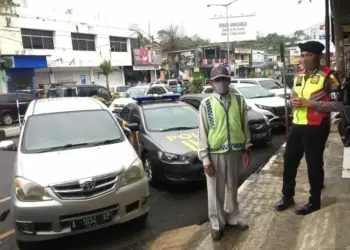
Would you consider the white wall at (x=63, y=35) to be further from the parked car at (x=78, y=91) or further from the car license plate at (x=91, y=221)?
the car license plate at (x=91, y=221)

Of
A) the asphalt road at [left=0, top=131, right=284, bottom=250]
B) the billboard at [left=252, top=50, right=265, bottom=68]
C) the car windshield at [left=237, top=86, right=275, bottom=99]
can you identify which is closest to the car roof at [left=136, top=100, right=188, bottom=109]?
the asphalt road at [left=0, top=131, right=284, bottom=250]

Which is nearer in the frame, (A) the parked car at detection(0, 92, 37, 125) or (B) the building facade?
(A) the parked car at detection(0, 92, 37, 125)

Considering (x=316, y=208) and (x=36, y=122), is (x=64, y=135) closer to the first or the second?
(x=36, y=122)

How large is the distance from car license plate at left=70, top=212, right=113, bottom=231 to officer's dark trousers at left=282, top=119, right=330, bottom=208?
2080mm

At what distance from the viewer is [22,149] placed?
4.56 metres

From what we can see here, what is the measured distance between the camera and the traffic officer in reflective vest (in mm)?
3531

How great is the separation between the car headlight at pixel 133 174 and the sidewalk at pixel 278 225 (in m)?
0.77

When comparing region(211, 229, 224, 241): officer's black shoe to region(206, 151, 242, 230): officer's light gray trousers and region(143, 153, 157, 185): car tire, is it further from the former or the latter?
region(143, 153, 157, 185): car tire

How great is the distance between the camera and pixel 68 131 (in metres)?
4.98

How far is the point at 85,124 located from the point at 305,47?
3174 mm

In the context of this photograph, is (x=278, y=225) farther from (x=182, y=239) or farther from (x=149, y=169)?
(x=149, y=169)

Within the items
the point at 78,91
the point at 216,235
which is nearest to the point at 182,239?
the point at 216,235

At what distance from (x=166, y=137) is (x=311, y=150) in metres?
2.93

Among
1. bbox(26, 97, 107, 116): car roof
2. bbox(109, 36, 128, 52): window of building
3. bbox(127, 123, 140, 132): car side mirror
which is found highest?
bbox(109, 36, 128, 52): window of building
